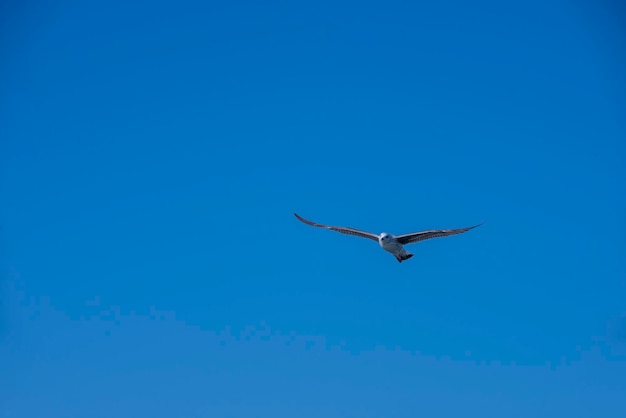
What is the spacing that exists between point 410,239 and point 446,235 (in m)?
3.25

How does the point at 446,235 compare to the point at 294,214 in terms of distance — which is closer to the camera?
the point at 446,235

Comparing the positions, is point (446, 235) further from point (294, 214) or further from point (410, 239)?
point (294, 214)

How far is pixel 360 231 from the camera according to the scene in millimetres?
72750

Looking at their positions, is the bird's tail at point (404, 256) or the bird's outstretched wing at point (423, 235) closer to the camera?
the bird's outstretched wing at point (423, 235)

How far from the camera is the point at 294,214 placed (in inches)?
2918

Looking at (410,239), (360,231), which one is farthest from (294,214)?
(410,239)

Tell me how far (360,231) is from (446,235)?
8.31 metres

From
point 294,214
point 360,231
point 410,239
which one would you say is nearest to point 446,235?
point 410,239

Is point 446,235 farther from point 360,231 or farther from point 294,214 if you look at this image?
point 294,214

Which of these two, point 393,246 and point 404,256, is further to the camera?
point 404,256

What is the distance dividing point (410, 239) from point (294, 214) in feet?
38.4

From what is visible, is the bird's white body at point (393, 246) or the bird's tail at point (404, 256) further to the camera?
the bird's tail at point (404, 256)

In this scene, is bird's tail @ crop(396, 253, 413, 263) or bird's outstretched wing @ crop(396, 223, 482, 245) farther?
bird's tail @ crop(396, 253, 413, 263)

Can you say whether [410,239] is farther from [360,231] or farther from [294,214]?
[294,214]
